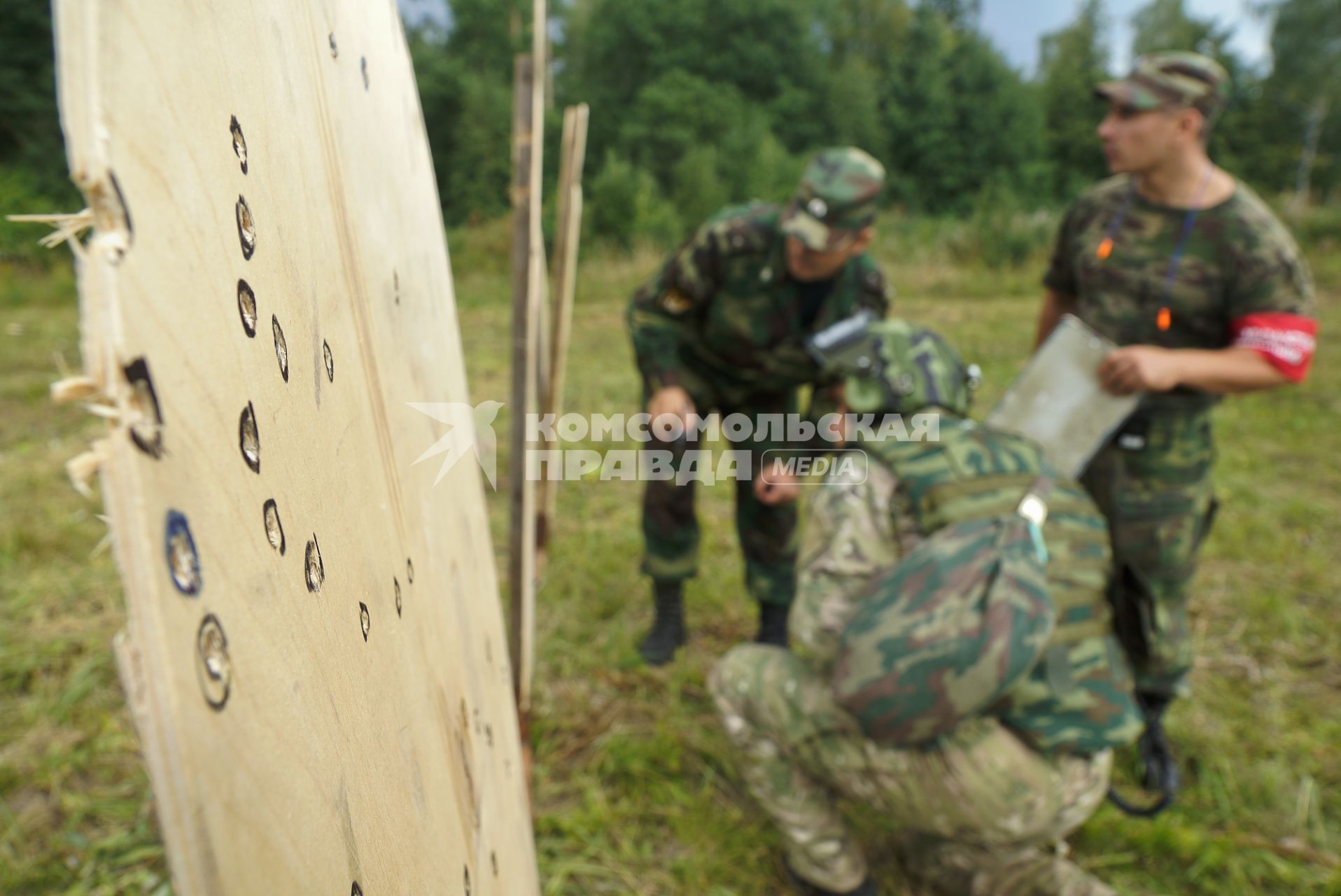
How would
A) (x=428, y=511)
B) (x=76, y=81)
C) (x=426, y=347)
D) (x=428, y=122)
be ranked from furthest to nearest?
1. (x=428, y=122)
2. (x=426, y=347)
3. (x=428, y=511)
4. (x=76, y=81)

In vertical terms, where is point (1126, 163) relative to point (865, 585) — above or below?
above

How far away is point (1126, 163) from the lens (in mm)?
2166

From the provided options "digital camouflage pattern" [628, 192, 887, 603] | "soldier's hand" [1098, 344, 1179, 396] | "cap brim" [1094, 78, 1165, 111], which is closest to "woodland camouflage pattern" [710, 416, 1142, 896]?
"soldier's hand" [1098, 344, 1179, 396]

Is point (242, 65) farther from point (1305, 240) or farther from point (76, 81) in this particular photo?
point (1305, 240)

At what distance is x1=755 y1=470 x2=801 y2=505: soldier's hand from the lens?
7.87 feet

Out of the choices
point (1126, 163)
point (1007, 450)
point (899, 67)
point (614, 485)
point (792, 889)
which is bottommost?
point (792, 889)

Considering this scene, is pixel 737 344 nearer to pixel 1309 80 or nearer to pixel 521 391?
pixel 521 391

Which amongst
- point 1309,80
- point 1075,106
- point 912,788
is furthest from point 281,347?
point 1309,80

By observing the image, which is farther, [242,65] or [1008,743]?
[1008,743]

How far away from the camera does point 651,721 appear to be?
2.52 metres

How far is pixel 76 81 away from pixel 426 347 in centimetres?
60

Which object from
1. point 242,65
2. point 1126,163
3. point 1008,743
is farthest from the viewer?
point 1126,163

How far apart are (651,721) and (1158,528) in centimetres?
154

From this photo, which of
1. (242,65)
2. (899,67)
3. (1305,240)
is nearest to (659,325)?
(242,65)
